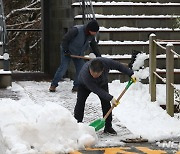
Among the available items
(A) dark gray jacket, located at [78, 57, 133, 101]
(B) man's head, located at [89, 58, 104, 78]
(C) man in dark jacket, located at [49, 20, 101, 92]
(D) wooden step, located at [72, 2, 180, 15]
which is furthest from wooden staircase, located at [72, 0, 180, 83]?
(B) man's head, located at [89, 58, 104, 78]

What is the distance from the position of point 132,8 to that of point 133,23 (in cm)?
45

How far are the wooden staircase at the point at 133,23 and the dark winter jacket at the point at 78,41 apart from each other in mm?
1073

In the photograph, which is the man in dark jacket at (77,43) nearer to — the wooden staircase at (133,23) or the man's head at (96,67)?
the wooden staircase at (133,23)

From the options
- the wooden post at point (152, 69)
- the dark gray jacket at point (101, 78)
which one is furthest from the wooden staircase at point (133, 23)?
the dark gray jacket at point (101, 78)

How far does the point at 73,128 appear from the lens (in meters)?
7.94

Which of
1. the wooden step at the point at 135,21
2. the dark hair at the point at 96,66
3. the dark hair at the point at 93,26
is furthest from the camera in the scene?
the wooden step at the point at 135,21

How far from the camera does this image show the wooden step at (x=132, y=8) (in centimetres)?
1388

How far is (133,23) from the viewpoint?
13727 millimetres

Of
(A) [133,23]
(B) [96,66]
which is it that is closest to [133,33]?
(A) [133,23]

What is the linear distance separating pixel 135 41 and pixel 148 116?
12.8 ft

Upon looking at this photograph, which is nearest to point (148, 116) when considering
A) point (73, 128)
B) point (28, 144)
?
point (73, 128)

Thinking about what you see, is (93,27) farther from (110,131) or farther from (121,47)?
(110,131)

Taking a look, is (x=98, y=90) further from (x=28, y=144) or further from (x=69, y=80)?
(x=69, y=80)

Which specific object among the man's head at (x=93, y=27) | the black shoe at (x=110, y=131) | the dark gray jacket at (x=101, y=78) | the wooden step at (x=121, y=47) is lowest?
the black shoe at (x=110, y=131)
